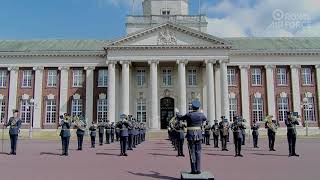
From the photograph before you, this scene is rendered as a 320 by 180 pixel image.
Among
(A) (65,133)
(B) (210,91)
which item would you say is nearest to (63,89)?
(B) (210,91)

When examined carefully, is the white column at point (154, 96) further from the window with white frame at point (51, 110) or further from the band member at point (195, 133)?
the band member at point (195, 133)

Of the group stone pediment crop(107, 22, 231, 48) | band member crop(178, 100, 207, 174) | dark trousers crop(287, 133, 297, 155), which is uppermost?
stone pediment crop(107, 22, 231, 48)

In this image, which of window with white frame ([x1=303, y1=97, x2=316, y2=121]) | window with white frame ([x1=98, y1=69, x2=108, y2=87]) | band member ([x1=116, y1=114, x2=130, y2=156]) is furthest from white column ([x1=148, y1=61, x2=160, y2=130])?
band member ([x1=116, y1=114, x2=130, y2=156])

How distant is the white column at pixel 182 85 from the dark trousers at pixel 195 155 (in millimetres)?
33479

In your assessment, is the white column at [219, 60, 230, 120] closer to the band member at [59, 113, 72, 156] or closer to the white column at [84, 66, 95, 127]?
the white column at [84, 66, 95, 127]

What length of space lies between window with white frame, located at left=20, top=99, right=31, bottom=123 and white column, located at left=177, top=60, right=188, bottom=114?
2017 cm

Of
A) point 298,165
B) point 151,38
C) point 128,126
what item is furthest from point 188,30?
point 298,165

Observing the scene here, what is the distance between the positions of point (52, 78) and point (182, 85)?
17.7 meters

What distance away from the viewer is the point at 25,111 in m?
48.4

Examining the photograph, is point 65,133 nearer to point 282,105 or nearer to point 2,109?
point 2,109

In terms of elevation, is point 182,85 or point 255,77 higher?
point 255,77

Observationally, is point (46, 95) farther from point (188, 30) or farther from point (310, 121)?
point (310, 121)

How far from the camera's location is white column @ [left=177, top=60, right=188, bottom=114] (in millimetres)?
43556

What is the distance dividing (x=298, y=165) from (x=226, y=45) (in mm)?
32787
